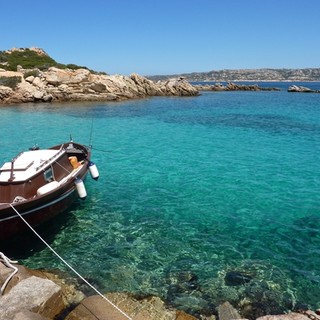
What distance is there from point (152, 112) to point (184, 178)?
109 feet

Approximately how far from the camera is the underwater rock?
10.5 m

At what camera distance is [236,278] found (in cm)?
1069

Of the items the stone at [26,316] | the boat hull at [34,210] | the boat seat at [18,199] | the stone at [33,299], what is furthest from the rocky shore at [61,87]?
the stone at [26,316]

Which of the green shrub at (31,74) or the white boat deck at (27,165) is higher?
the green shrub at (31,74)

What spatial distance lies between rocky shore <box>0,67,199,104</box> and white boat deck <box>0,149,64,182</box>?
4959 cm

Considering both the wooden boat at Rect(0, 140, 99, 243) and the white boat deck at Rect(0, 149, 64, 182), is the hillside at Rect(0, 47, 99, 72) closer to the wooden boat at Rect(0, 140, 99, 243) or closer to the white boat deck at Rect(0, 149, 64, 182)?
the white boat deck at Rect(0, 149, 64, 182)

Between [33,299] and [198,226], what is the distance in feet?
25.7

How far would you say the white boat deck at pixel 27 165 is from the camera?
45.3ft

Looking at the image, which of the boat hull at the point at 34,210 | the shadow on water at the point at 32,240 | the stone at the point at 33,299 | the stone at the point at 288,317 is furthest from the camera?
the shadow on water at the point at 32,240

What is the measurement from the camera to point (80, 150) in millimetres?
20266

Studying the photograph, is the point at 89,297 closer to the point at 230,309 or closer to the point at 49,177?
the point at 230,309

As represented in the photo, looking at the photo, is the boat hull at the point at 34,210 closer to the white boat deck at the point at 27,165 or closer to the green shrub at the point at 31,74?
the white boat deck at the point at 27,165

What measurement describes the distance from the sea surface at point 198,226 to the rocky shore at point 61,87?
35377 mm

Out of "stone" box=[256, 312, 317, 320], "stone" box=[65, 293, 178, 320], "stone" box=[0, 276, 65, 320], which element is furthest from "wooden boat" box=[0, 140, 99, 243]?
"stone" box=[256, 312, 317, 320]
